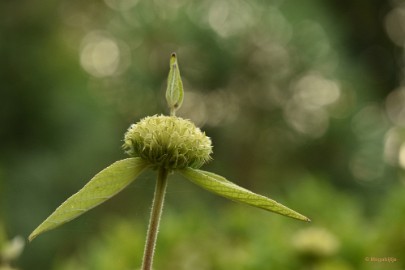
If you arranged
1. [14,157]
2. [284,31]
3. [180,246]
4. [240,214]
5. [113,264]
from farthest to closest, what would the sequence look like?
[14,157] → [284,31] → [240,214] → [180,246] → [113,264]

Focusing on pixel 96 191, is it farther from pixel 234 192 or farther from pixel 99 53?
pixel 99 53

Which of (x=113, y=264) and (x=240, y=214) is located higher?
(x=240, y=214)

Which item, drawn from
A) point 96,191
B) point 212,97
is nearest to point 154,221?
point 96,191

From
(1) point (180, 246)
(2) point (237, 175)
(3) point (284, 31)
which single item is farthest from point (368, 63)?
(1) point (180, 246)

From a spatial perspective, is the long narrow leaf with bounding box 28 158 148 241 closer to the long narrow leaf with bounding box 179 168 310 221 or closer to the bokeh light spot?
the long narrow leaf with bounding box 179 168 310 221

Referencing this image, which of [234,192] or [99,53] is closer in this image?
[234,192]

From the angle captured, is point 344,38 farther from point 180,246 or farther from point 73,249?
point 180,246

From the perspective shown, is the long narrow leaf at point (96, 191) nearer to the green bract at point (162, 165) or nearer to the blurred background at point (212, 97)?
the green bract at point (162, 165)

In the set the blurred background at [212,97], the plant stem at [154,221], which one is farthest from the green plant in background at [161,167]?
the blurred background at [212,97]
